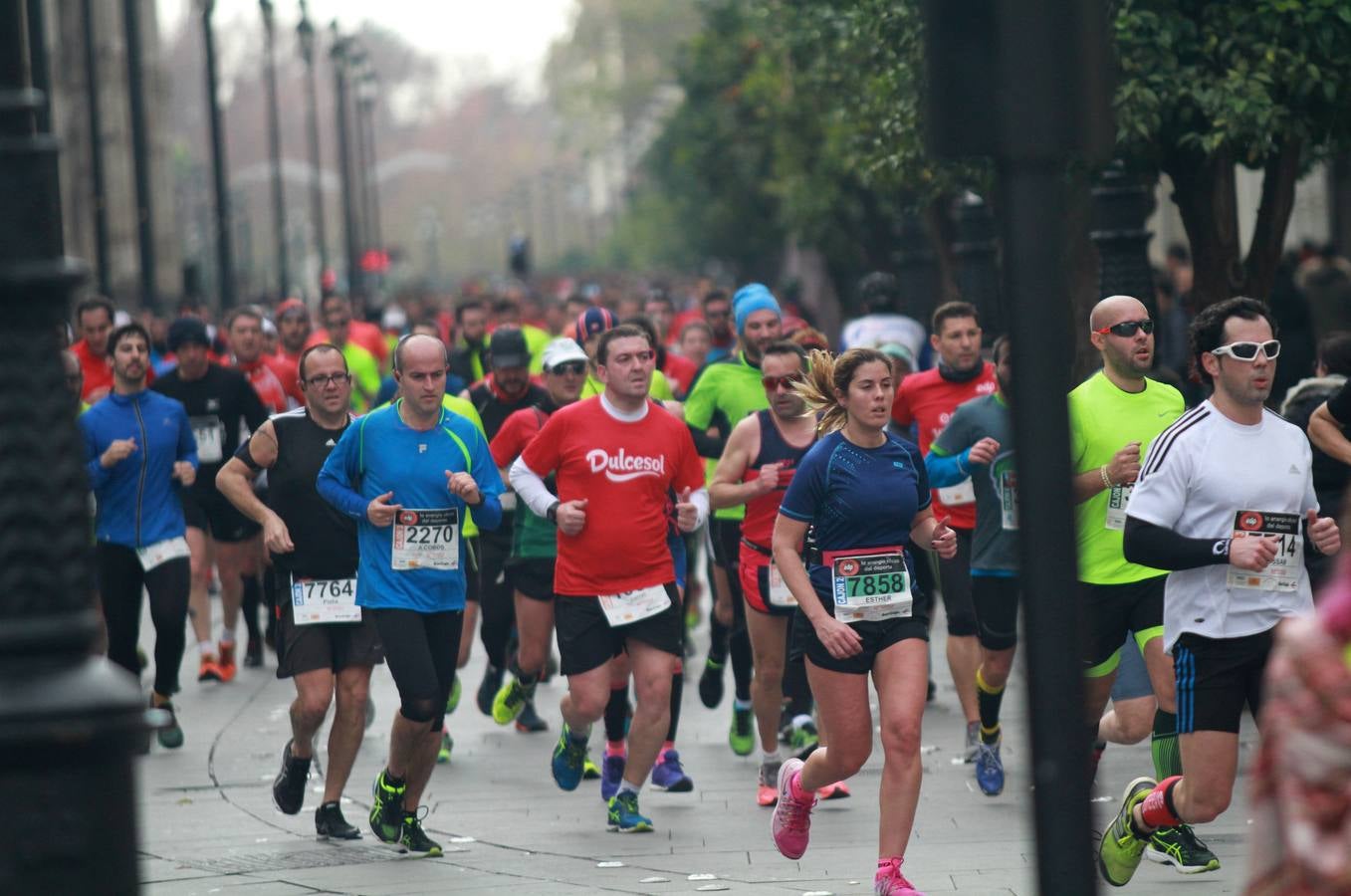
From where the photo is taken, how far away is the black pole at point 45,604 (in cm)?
377

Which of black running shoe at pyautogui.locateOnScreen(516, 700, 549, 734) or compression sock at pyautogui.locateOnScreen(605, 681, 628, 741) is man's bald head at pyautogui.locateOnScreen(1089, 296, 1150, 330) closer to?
compression sock at pyautogui.locateOnScreen(605, 681, 628, 741)

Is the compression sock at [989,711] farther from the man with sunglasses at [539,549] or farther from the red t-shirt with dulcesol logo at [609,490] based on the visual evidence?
the man with sunglasses at [539,549]

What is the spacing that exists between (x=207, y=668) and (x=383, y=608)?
5063 millimetres

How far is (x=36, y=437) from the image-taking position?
3.93 m

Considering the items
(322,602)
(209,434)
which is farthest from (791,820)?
(209,434)

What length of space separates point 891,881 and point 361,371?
11560 millimetres

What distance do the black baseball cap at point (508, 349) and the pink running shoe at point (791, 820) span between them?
3.84 m

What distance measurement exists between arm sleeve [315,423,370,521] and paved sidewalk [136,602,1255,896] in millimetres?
1324

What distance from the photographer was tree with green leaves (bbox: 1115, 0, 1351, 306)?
1180 cm

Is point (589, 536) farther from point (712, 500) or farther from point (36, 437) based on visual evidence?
point (36, 437)

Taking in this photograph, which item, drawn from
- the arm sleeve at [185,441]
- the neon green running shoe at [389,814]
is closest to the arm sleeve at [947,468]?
the neon green running shoe at [389,814]

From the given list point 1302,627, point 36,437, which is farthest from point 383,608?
point 1302,627

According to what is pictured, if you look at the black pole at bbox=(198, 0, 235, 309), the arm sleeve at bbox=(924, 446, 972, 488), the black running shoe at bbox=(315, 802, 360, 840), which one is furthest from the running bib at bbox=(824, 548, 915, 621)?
the black pole at bbox=(198, 0, 235, 309)

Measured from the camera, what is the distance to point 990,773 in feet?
31.0
